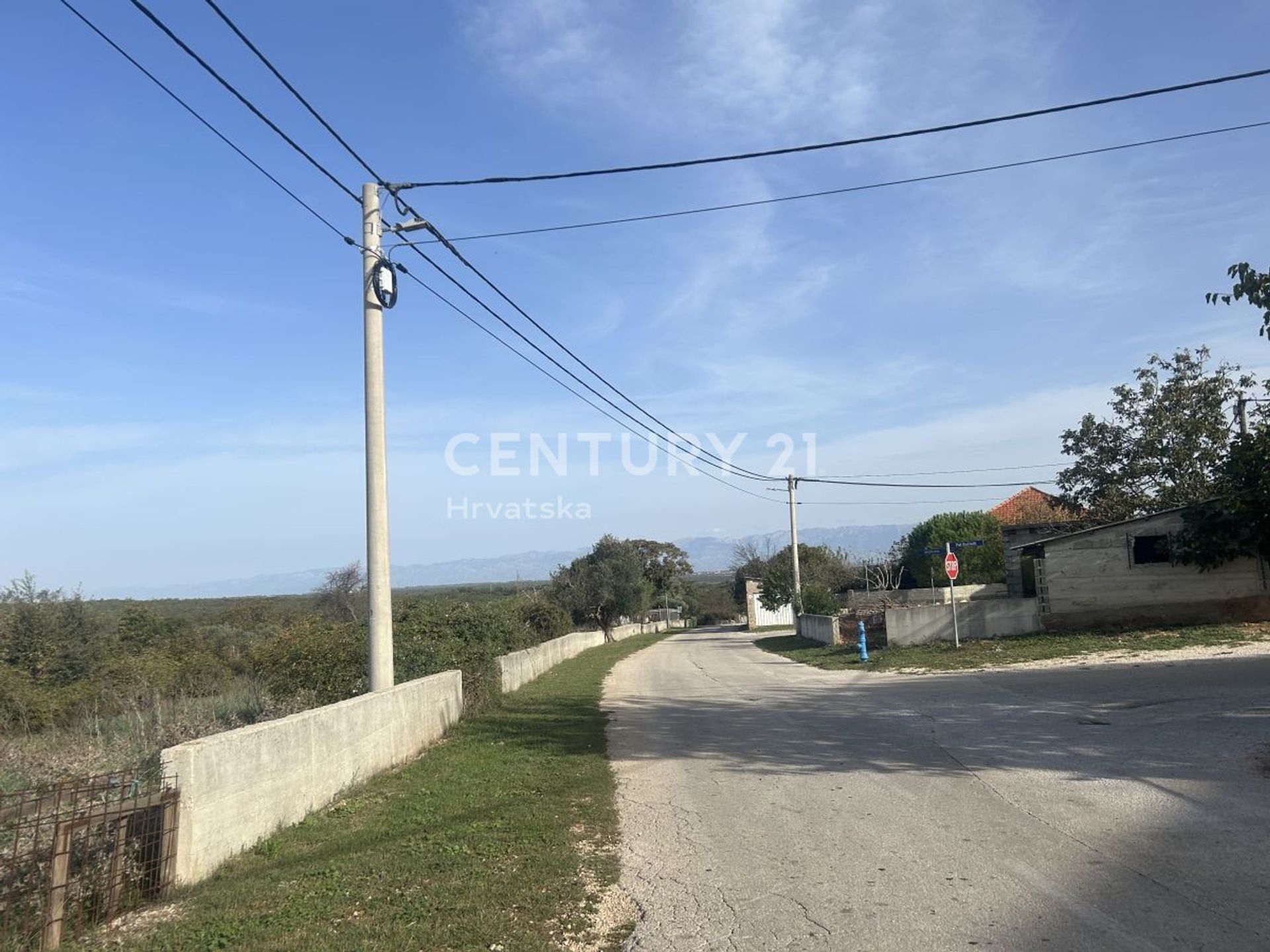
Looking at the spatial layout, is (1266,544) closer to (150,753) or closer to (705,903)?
(705,903)

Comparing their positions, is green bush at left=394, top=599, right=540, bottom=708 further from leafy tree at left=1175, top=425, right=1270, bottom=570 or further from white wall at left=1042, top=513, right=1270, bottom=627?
leafy tree at left=1175, top=425, right=1270, bottom=570

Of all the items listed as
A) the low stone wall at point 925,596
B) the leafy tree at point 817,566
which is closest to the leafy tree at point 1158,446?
the low stone wall at point 925,596

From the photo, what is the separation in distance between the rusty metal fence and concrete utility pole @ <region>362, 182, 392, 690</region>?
5.39m

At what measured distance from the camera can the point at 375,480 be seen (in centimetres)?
1209

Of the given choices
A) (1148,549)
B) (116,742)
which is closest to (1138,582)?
(1148,549)

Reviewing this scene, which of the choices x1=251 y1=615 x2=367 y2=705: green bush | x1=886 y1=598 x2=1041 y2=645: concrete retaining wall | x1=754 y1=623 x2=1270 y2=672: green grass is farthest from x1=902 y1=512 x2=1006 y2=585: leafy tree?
x1=251 y1=615 x2=367 y2=705: green bush

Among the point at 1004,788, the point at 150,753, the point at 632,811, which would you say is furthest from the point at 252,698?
the point at 1004,788

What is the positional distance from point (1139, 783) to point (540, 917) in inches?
230

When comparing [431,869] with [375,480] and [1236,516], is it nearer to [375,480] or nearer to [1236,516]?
[375,480]

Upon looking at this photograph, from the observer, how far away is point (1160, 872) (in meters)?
6.00

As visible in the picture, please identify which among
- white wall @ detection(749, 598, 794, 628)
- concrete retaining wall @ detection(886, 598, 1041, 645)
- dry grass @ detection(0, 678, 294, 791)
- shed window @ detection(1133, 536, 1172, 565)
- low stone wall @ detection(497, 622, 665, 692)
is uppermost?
shed window @ detection(1133, 536, 1172, 565)

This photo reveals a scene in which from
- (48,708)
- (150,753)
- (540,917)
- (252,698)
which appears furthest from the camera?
(48,708)

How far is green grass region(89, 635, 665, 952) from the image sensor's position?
17.9 feet

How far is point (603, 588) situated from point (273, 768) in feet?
160
